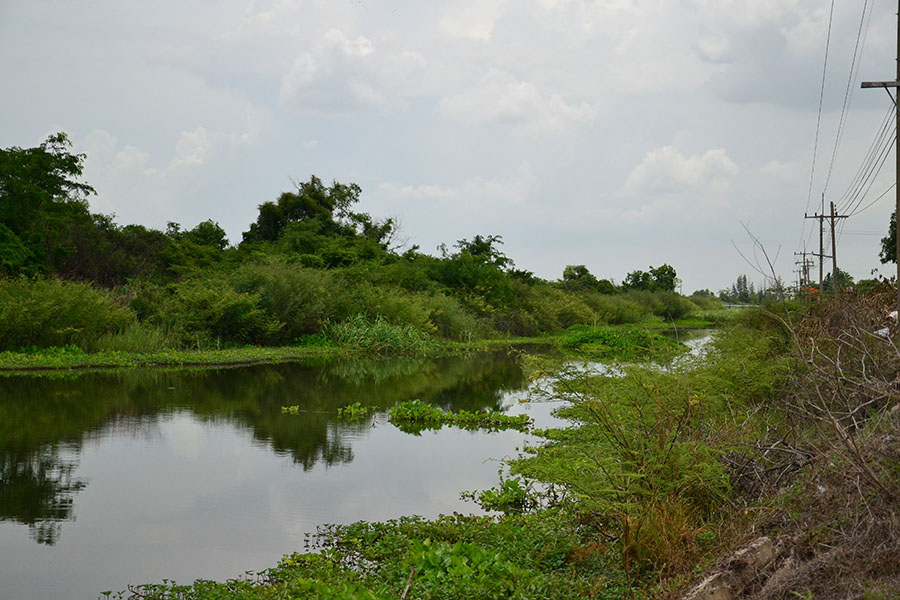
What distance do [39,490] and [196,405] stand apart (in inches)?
269

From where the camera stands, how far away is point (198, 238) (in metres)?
51.4

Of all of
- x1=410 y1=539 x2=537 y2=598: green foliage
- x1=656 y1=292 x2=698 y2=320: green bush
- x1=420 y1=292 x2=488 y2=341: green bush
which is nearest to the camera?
x1=410 y1=539 x2=537 y2=598: green foliage

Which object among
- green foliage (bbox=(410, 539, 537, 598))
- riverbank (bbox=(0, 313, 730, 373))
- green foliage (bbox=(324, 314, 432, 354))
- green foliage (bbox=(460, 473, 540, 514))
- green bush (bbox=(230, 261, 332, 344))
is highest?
green bush (bbox=(230, 261, 332, 344))

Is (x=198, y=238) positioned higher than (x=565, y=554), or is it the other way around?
(x=198, y=238)

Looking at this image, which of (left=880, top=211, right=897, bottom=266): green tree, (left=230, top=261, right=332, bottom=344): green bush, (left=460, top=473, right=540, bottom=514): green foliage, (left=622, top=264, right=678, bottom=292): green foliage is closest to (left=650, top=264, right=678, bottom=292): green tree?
(left=622, top=264, right=678, bottom=292): green foliage

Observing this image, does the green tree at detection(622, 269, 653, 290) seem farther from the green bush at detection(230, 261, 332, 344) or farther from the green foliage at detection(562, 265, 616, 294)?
the green bush at detection(230, 261, 332, 344)

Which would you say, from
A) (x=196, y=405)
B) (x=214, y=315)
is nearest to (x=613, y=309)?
(x=214, y=315)

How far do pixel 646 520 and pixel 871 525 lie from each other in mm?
2105

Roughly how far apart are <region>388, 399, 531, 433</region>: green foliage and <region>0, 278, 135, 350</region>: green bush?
36.1 ft

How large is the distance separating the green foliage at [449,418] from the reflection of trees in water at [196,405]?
1005 mm

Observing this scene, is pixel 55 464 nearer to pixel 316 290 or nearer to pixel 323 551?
pixel 323 551

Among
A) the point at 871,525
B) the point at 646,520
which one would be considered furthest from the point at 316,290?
the point at 871,525

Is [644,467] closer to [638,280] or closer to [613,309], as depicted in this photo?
[613,309]

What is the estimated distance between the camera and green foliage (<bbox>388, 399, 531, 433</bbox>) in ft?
50.1
